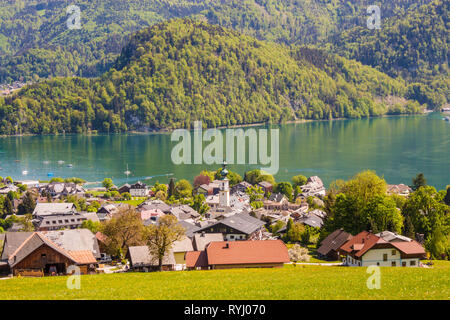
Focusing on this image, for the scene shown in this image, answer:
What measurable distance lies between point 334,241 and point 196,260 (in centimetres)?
973

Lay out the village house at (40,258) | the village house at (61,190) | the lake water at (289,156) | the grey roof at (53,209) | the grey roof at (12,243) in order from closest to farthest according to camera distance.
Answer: the village house at (40,258), the grey roof at (12,243), the grey roof at (53,209), the village house at (61,190), the lake water at (289,156)

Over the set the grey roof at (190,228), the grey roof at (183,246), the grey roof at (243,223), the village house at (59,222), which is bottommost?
the village house at (59,222)

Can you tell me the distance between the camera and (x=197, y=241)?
113 feet

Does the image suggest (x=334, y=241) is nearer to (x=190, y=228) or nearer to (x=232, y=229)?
(x=232, y=229)

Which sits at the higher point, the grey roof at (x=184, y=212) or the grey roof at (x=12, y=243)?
the grey roof at (x=12, y=243)

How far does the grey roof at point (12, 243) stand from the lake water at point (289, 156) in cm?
5714

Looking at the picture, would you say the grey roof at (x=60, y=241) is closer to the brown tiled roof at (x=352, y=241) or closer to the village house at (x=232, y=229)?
the village house at (x=232, y=229)

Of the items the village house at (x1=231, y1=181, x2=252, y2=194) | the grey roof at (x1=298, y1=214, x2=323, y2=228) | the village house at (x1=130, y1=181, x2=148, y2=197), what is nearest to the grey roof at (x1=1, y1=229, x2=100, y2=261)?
the grey roof at (x1=298, y1=214, x2=323, y2=228)

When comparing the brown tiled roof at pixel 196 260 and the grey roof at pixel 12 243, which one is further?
the brown tiled roof at pixel 196 260

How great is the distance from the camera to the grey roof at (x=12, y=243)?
→ 27156 mm

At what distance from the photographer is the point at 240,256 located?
2777 centimetres

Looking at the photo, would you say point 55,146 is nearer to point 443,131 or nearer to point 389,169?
point 389,169

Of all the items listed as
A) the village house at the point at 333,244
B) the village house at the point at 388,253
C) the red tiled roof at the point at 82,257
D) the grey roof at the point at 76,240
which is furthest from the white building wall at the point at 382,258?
the grey roof at the point at 76,240

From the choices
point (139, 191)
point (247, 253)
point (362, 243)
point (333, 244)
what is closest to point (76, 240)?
point (247, 253)
